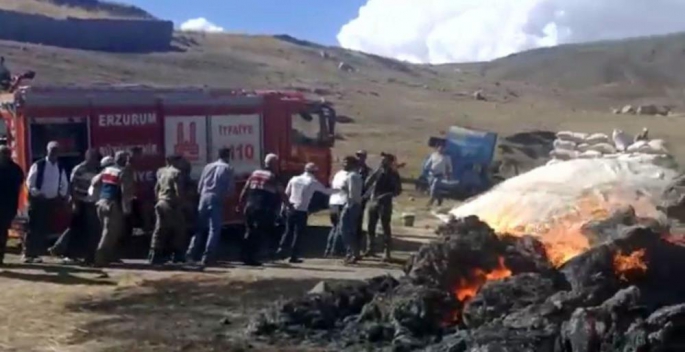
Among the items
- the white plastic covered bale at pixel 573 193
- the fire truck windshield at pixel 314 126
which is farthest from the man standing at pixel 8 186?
the white plastic covered bale at pixel 573 193

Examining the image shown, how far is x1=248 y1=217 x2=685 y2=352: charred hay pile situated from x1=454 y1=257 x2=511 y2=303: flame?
0.04 feet

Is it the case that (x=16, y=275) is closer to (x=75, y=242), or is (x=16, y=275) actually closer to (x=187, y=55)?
(x=75, y=242)

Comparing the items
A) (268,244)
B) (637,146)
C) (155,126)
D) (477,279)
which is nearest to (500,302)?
(477,279)

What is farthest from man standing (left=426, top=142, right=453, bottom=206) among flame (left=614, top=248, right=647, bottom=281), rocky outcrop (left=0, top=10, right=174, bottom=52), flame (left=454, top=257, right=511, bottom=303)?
rocky outcrop (left=0, top=10, right=174, bottom=52)

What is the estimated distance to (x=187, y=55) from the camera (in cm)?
6669

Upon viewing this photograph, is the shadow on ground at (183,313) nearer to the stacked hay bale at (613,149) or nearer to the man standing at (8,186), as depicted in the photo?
the man standing at (8,186)

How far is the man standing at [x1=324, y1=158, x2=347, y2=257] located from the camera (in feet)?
64.4

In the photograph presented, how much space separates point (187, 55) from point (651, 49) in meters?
78.7

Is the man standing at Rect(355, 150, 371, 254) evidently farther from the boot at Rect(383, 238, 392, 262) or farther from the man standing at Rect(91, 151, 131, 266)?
the man standing at Rect(91, 151, 131, 266)

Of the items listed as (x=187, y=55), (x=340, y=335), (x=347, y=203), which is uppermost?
(x=187, y=55)

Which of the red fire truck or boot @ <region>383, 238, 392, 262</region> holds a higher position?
the red fire truck

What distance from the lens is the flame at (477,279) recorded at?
14.3 metres

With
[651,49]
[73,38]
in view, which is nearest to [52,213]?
[73,38]

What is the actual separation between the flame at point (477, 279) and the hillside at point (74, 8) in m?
56.0
